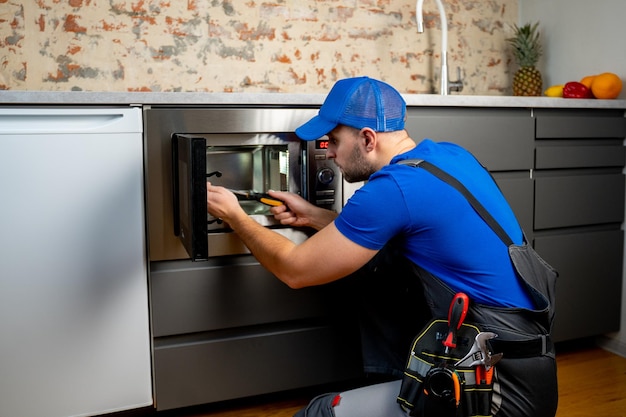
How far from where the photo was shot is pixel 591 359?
100 inches

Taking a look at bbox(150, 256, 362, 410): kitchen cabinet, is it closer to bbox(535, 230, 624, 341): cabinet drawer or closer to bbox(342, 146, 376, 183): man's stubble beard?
bbox(342, 146, 376, 183): man's stubble beard

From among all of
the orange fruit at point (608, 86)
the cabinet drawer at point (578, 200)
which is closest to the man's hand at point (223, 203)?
the cabinet drawer at point (578, 200)

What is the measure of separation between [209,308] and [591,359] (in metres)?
1.59

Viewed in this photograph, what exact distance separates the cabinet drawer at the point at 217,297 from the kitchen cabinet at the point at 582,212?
3.30ft

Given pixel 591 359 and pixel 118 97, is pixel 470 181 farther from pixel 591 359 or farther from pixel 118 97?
pixel 591 359

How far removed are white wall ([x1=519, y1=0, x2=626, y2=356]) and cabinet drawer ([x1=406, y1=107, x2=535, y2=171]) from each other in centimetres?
61

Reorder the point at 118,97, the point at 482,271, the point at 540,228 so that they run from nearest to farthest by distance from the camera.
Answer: the point at 482,271 → the point at 118,97 → the point at 540,228

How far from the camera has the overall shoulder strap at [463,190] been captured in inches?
52.1

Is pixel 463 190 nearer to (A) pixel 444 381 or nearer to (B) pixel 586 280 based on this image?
A: (A) pixel 444 381

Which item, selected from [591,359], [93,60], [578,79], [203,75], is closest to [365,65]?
[203,75]

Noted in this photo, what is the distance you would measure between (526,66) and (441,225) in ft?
6.09

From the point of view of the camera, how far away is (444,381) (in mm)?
1270

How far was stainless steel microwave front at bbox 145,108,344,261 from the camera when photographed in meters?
1.79

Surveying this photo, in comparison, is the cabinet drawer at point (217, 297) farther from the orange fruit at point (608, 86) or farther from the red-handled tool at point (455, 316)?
the orange fruit at point (608, 86)
